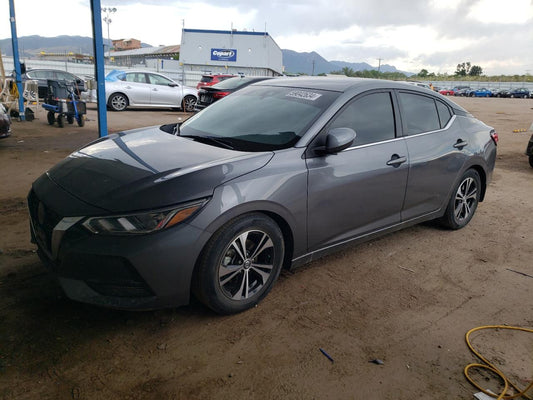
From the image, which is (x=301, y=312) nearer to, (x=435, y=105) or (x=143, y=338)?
(x=143, y=338)

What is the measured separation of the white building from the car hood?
171ft

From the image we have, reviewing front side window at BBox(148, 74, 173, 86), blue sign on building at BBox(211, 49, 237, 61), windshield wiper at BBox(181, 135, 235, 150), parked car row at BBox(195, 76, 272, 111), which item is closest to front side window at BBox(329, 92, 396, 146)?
windshield wiper at BBox(181, 135, 235, 150)

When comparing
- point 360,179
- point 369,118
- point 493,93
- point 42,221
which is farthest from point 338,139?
point 493,93

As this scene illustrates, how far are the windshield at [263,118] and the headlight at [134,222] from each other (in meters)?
0.91

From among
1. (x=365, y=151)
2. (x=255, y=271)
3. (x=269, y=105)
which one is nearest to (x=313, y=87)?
(x=269, y=105)

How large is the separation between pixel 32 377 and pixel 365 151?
277 cm

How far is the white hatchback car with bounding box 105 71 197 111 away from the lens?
15.4 meters

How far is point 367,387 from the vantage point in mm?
2316

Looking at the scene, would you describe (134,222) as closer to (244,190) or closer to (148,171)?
(148,171)

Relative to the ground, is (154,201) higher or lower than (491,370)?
higher

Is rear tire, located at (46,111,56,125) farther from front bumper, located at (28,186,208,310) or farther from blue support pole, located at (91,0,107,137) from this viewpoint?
front bumper, located at (28,186,208,310)

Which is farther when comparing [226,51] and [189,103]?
[226,51]

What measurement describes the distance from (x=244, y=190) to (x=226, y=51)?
53.9 m

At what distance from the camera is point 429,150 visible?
404 centimetres
